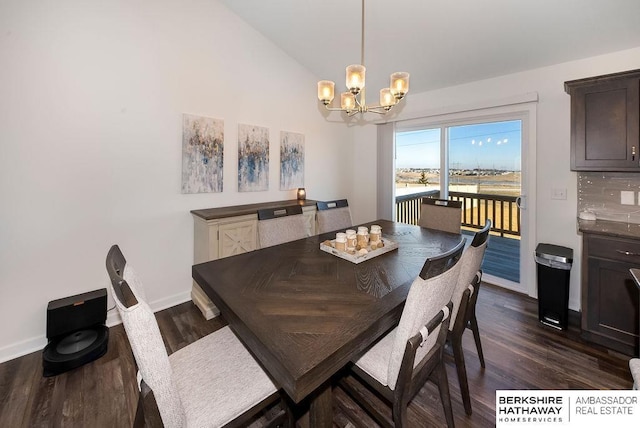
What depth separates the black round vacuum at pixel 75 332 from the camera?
1.89 m

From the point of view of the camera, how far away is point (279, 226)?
2.29 meters

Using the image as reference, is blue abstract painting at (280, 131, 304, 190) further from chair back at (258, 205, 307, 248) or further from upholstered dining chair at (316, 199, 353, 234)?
chair back at (258, 205, 307, 248)

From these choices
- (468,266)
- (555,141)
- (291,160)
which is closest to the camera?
(468,266)

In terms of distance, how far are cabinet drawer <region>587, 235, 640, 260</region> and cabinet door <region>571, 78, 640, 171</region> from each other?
1.92 ft

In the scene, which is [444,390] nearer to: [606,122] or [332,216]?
[332,216]

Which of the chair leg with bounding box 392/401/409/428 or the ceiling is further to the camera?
the ceiling

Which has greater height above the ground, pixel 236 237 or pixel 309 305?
pixel 236 237

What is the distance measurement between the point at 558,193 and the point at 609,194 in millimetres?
349

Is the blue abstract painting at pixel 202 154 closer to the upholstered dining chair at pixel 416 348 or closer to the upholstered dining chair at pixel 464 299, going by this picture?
the upholstered dining chair at pixel 416 348

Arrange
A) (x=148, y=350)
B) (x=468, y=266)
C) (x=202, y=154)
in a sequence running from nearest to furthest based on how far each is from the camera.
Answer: (x=148, y=350) → (x=468, y=266) → (x=202, y=154)

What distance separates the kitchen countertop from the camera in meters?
2.03

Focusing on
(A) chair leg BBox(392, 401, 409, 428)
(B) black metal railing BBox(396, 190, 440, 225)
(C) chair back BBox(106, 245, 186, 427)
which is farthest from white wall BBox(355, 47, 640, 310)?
(C) chair back BBox(106, 245, 186, 427)

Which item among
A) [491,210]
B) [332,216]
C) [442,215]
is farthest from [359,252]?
[491,210]

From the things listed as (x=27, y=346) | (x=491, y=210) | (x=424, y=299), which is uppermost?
(x=491, y=210)
